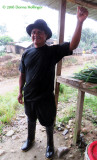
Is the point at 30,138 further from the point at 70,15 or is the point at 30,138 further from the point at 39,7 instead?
the point at 70,15

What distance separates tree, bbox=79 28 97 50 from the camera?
30.6 ft

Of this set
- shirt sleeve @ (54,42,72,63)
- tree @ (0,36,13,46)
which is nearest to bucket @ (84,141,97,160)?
shirt sleeve @ (54,42,72,63)

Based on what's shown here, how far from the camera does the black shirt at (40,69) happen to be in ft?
5.02

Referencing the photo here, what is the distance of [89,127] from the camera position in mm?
2547

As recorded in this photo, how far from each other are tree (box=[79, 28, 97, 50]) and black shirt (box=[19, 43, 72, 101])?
27.5 ft

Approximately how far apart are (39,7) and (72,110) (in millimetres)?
2596

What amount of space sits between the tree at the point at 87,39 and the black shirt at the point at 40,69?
8.38 metres

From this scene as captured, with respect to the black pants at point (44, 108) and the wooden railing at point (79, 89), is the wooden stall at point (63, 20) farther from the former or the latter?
the black pants at point (44, 108)

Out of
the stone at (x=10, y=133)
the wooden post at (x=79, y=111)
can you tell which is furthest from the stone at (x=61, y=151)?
the stone at (x=10, y=133)

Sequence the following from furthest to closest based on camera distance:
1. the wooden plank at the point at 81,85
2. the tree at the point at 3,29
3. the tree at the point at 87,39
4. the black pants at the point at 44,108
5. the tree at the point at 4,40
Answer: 1. the tree at the point at 87,39
2. the tree at the point at 4,40
3. the tree at the point at 3,29
4. the black pants at the point at 44,108
5. the wooden plank at the point at 81,85

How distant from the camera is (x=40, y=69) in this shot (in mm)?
1543

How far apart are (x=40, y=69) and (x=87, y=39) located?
935 cm

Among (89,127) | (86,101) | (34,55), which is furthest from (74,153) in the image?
(86,101)

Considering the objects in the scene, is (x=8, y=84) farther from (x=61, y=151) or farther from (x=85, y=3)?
(x=85, y=3)
